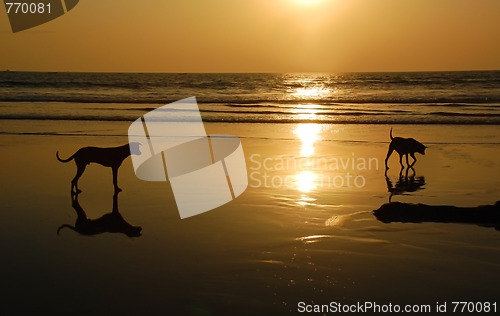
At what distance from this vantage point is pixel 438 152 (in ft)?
46.8

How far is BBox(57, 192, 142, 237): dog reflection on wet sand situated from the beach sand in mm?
111

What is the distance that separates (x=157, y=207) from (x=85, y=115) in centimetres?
1669

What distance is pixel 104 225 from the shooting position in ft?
24.6

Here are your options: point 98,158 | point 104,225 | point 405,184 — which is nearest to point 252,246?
point 104,225

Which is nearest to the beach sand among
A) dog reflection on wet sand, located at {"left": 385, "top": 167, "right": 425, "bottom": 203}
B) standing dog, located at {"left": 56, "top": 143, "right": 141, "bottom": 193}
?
dog reflection on wet sand, located at {"left": 385, "top": 167, "right": 425, "bottom": 203}

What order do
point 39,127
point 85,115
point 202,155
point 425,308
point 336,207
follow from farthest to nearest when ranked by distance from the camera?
point 85,115, point 39,127, point 202,155, point 336,207, point 425,308

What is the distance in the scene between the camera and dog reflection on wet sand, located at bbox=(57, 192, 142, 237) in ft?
23.6

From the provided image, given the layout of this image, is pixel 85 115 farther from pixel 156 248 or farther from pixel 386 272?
pixel 386 272

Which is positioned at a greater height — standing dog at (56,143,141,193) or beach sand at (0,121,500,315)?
standing dog at (56,143,141,193)

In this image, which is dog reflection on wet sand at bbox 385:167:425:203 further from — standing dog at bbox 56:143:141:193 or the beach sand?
standing dog at bbox 56:143:141:193

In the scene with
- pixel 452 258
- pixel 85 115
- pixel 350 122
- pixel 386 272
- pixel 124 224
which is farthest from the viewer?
pixel 85 115

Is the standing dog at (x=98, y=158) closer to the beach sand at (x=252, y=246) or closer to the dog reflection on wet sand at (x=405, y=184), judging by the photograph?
the beach sand at (x=252, y=246)

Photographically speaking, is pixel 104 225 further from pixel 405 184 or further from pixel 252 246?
pixel 405 184

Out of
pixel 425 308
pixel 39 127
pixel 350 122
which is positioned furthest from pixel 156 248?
pixel 350 122
